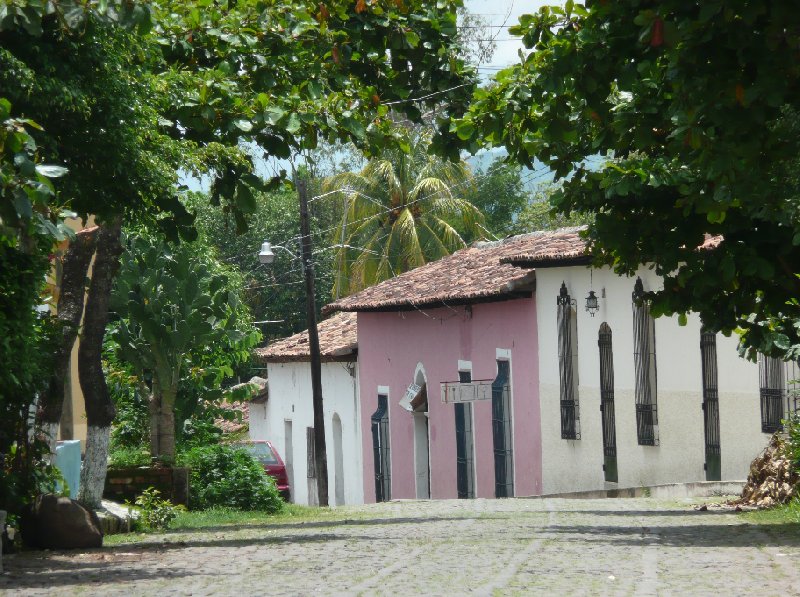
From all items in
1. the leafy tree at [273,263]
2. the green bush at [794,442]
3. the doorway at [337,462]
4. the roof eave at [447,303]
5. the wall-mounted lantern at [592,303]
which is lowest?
the doorway at [337,462]

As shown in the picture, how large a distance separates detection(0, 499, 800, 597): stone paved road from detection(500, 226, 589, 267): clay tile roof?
845 cm

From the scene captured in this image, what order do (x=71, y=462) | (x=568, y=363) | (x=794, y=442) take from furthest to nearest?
(x=568, y=363) < (x=71, y=462) < (x=794, y=442)

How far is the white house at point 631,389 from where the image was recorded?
800 inches

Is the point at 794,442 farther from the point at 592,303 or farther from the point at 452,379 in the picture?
the point at 452,379

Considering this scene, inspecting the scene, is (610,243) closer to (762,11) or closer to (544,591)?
(544,591)

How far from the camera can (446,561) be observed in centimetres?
1027

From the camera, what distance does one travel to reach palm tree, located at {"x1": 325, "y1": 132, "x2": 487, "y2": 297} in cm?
3769

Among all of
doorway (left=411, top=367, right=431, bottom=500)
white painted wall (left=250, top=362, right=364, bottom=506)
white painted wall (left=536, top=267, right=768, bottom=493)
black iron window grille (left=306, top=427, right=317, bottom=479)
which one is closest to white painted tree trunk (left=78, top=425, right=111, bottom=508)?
white painted wall (left=536, top=267, right=768, bottom=493)

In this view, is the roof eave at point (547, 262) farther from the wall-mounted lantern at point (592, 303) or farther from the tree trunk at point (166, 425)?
the tree trunk at point (166, 425)

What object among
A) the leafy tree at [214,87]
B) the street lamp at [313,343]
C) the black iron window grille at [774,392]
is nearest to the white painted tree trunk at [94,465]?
Answer: the leafy tree at [214,87]

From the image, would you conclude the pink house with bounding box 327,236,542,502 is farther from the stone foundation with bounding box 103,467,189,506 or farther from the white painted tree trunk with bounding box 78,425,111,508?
the white painted tree trunk with bounding box 78,425,111,508

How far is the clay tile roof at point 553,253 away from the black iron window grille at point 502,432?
8.21 ft

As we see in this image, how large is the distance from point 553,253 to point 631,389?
9.07 feet

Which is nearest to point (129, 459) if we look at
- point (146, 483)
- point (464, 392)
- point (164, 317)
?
point (146, 483)
